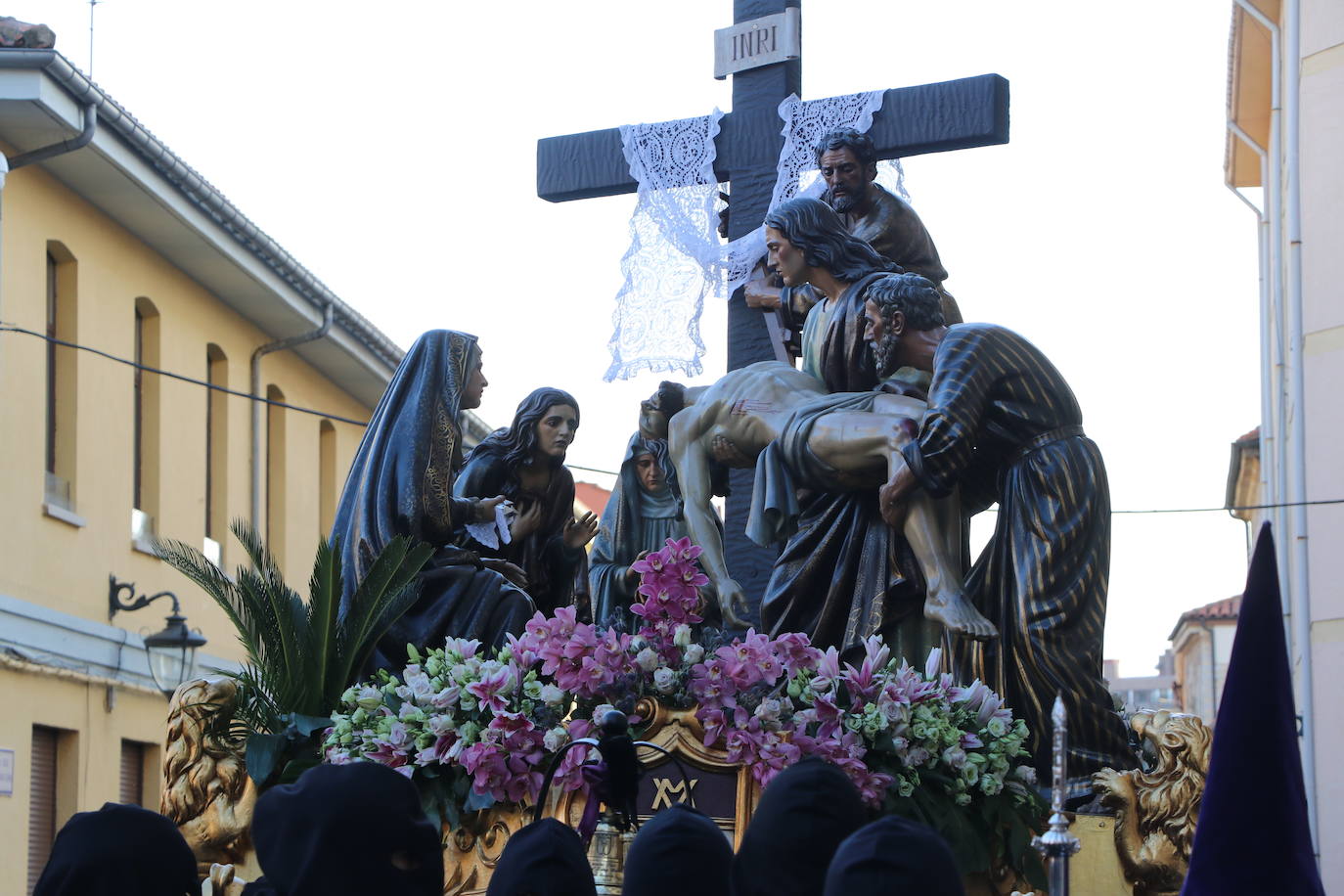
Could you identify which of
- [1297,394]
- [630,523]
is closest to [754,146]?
[630,523]

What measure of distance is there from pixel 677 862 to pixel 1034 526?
2.48 m

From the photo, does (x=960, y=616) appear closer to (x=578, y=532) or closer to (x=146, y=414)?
(x=578, y=532)

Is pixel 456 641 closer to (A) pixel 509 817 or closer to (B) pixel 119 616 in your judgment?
(A) pixel 509 817

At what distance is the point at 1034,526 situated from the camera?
21.5ft

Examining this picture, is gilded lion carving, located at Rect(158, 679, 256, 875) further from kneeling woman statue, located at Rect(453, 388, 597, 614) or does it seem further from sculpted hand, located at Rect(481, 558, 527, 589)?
kneeling woman statue, located at Rect(453, 388, 597, 614)

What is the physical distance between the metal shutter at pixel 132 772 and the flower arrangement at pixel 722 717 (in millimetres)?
13115

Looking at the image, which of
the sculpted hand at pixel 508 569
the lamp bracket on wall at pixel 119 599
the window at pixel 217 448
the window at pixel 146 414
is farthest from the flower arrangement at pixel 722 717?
the window at pixel 217 448

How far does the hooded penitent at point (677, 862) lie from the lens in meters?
4.38

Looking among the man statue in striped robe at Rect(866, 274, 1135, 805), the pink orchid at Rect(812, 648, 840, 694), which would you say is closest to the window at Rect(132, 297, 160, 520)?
the man statue in striped robe at Rect(866, 274, 1135, 805)

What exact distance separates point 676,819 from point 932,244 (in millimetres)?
4358

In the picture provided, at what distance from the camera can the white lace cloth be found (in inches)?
387

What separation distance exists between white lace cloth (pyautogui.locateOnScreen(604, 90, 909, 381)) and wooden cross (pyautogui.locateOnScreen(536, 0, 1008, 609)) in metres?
0.08

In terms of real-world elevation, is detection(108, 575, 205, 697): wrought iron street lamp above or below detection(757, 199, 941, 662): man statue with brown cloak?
below

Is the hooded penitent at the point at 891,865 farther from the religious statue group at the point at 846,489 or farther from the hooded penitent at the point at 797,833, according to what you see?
the religious statue group at the point at 846,489
